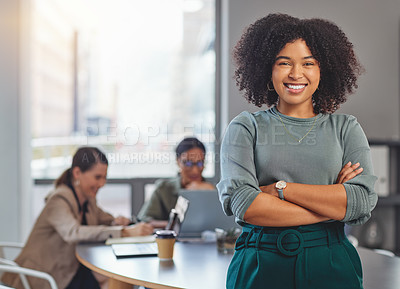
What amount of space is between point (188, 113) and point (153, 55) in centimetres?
58

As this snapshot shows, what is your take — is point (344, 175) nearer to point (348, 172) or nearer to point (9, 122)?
point (348, 172)

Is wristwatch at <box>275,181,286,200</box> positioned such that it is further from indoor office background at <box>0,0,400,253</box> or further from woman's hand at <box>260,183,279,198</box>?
indoor office background at <box>0,0,400,253</box>

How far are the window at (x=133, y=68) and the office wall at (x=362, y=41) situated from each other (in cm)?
62

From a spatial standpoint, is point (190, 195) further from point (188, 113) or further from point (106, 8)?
point (106, 8)

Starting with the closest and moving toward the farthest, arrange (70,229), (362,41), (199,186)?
1. (362,41)
2. (70,229)
3. (199,186)

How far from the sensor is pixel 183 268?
181 centimetres

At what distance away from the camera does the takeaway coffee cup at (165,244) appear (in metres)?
1.90

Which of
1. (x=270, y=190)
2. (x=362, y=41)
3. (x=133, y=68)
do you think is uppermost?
Answer: (x=133, y=68)

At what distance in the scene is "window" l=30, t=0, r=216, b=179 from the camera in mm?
4250

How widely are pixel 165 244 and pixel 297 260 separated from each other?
766mm

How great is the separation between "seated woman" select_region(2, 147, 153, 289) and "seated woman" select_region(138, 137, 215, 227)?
344 mm

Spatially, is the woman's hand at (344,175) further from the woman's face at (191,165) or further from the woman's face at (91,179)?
the woman's face at (191,165)

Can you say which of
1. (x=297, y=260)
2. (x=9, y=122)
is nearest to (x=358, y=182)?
(x=297, y=260)

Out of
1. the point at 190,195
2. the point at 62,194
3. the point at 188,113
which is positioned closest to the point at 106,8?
the point at 188,113
